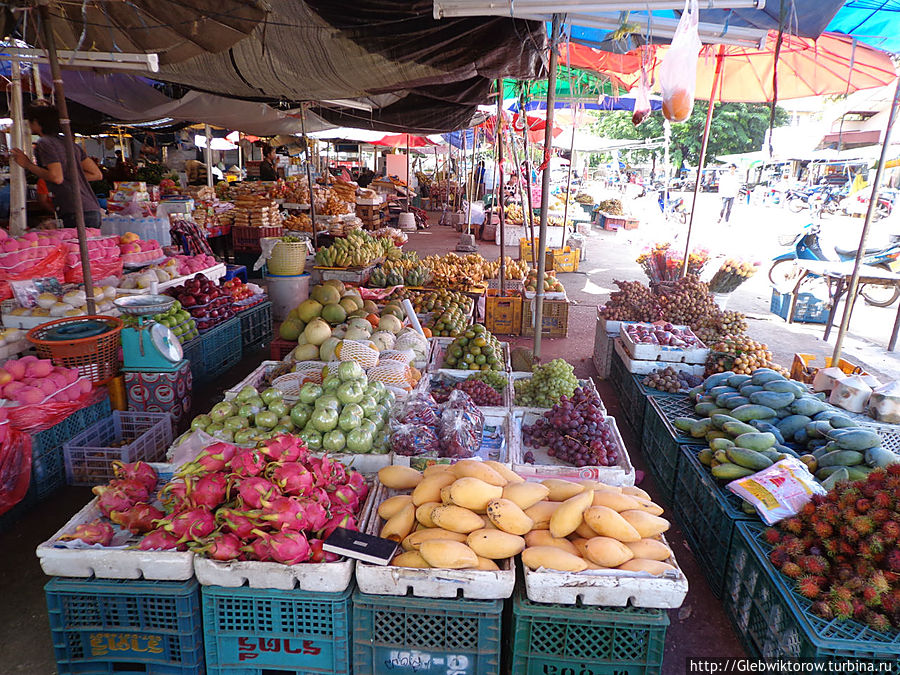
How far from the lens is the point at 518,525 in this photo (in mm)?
2086

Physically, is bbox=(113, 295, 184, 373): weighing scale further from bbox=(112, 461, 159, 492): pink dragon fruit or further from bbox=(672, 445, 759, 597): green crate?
bbox=(672, 445, 759, 597): green crate

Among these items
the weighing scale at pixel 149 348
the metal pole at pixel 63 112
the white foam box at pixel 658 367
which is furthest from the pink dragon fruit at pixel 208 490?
the white foam box at pixel 658 367

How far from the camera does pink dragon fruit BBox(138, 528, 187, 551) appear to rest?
205cm

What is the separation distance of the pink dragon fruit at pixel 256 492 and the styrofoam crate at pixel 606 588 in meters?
0.99

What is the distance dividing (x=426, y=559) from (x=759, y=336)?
6.88m

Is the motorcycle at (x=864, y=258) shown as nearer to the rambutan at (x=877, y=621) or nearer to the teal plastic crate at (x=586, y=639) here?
the rambutan at (x=877, y=621)

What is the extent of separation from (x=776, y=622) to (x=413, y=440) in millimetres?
1740

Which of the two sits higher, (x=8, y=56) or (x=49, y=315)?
(x=8, y=56)

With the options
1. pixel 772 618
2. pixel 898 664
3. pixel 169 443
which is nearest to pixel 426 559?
pixel 772 618

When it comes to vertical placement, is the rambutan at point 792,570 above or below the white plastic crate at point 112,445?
above

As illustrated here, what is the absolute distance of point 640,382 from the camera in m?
Answer: 4.50

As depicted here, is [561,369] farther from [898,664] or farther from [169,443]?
[169,443]

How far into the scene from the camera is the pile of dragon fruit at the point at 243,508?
6.55ft

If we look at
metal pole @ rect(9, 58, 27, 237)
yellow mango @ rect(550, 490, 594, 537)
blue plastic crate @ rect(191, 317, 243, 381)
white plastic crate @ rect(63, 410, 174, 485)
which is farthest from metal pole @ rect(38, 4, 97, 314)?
yellow mango @ rect(550, 490, 594, 537)
